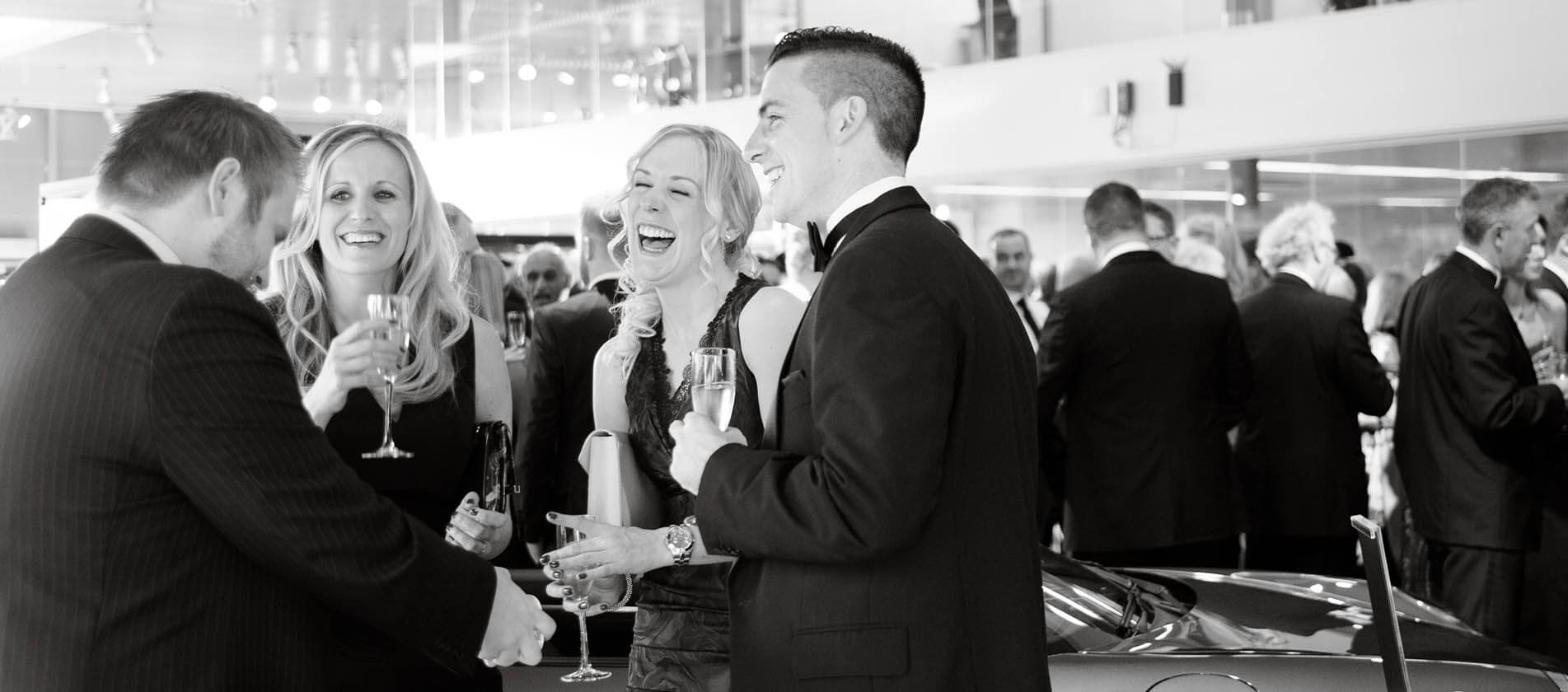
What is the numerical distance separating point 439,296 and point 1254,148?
873cm

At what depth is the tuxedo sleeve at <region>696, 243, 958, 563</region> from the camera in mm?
1994

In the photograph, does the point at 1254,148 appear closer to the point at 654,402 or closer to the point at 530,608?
the point at 654,402

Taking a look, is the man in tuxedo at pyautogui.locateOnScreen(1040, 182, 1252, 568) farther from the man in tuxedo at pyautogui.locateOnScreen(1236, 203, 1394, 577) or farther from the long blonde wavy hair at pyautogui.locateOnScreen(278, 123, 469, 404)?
the long blonde wavy hair at pyautogui.locateOnScreen(278, 123, 469, 404)

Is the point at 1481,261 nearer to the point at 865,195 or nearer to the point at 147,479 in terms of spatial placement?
the point at 865,195

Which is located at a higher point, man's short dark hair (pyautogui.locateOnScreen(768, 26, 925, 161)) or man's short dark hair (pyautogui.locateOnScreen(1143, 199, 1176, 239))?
man's short dark hair (pyautogui.locateOnScreen(1143, 199, 1176, 239))

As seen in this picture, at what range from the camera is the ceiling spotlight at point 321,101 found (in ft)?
73.2

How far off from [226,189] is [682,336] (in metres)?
1.05

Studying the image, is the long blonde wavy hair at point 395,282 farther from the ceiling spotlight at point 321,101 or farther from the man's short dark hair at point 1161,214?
the ceiling spotlight at point 321,101

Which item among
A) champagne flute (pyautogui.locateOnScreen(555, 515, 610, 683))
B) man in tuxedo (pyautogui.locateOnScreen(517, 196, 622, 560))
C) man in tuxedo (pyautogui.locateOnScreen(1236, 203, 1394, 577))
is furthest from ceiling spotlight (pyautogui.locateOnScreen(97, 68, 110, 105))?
champagne flute (pyautogui.locateOnScreen(555, 515, 610, 683))

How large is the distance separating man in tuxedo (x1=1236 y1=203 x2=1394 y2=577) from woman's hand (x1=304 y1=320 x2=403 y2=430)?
4205 millimetres

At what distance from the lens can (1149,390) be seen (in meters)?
5.62

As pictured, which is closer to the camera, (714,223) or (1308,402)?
(714,223)

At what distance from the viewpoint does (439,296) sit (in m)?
2.96

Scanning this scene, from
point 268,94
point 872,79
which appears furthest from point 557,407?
point 268,94
